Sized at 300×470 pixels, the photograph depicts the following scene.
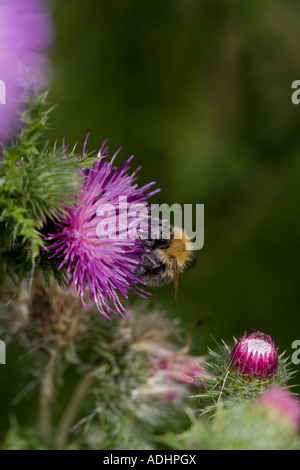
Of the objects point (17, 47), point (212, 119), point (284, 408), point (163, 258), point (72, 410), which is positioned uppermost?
point (212, 119)

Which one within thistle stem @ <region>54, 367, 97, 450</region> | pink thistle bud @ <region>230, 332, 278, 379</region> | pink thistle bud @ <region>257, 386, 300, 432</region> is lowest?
thistle stem @ <region>54, 367, 97, 450</region>

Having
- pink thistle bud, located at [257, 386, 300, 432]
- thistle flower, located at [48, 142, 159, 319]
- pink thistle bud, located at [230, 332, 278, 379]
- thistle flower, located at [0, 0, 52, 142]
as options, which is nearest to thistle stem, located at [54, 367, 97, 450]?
thistle flower, located at [48, 142, 159, 319]

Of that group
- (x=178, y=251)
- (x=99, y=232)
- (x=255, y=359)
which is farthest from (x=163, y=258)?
(x=255, y=359)

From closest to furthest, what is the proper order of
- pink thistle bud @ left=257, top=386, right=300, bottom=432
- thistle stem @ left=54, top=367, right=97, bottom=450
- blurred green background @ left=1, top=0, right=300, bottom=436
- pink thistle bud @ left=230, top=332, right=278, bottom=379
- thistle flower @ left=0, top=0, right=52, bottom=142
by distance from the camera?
pink thistle bud @ left=257, top=386, right=300, bottom=432 → pink thistle bud @ left=230, top=332, right=278, bottom=379 → thistle flower @ left=0, top=0, right=52, bottom=142 → thistle stem @ left=54, top=367, right=97, bottom=450 → blurred green background @ left=1, top=0, right=300, bottom=436

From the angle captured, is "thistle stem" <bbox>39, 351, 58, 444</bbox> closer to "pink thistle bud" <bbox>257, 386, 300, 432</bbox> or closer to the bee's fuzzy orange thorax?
the bee's fuzzy orange thorax

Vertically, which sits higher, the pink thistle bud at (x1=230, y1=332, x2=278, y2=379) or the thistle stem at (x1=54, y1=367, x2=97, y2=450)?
the pink thistle bud at (x1=230, y1=332, x2=278, y2=379)

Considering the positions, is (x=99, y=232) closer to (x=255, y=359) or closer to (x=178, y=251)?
(x=178, y=251)
